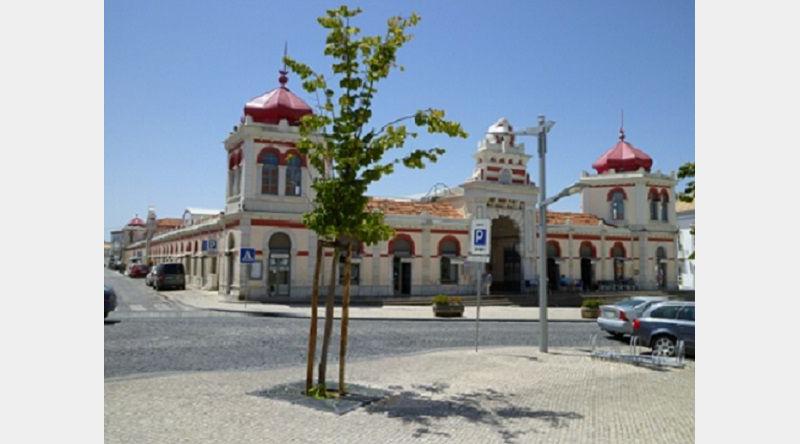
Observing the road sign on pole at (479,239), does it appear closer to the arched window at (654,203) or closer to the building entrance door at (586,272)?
the building entrance door at (586,272)

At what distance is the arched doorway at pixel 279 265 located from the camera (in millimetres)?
30375

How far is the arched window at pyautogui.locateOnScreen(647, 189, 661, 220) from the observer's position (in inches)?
1683

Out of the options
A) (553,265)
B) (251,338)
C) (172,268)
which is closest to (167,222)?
(172,268)

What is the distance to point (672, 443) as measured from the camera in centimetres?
669

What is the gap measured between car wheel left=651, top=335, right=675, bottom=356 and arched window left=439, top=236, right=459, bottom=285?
21050mm

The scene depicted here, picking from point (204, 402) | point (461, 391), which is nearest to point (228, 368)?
point (204, 402)

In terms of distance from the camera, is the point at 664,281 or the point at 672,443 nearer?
the point at 672,443

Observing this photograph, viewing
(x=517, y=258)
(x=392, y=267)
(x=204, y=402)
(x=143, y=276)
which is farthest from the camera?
(x=143, y=276)

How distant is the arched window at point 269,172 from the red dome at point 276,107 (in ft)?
5.89

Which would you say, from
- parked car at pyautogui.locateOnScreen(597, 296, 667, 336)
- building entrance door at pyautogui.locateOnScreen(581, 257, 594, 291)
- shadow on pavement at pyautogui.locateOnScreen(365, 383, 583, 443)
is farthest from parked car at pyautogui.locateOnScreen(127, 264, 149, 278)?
shadow on pavement at pyautogui.locateOnScreen(365, 383, 583, 443)

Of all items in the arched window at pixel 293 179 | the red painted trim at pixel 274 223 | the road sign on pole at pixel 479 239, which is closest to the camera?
the road sign on pole at pixel 479 239

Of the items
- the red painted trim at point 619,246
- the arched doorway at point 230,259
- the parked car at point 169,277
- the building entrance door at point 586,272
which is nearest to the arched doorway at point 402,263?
the arched doorway at point 230,259

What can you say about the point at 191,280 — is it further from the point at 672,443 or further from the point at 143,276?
the point at 672,443

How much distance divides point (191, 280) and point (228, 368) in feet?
103
